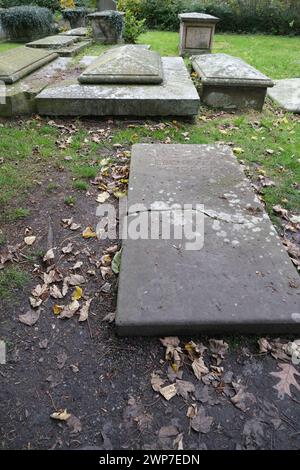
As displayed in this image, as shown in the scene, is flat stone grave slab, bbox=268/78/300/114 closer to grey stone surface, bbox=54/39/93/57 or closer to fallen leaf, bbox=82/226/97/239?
fallen leaf, bbox=82/226/97/239

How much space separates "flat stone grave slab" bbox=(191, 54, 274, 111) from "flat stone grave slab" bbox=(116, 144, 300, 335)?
2579 millimetres

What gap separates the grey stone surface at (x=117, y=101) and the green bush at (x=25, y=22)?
903 centimetres

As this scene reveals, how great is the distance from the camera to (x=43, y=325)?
2023 millimetres

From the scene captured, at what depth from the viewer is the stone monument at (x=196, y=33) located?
8312 millimetres

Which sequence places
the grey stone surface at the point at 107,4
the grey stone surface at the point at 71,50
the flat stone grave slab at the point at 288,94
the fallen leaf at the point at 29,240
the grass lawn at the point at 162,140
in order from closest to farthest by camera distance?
1. the fallen leaf at the point at 29,240
2. the grass lawn at the point at 162,140
3. the flat stone grave slab at the point at 288,94
4. the grey stone surface at the point at 71,50
5. the grey stone surface at the point at 107,4

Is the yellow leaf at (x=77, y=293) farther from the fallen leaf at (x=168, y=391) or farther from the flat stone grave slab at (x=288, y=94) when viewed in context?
the flat stone grave slab at (x=288, y=94)

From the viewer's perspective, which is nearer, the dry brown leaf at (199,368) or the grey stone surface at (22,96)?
the dry brown leaf at (199,368)

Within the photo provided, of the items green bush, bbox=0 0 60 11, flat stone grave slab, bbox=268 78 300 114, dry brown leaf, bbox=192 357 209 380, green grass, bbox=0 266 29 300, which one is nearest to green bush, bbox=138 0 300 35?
green bush, bbox=0 0 60 11

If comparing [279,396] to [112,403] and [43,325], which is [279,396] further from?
[43,325]

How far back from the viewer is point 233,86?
4.91 meters

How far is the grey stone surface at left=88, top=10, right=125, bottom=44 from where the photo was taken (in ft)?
29.3

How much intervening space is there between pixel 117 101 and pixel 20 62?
80.8 inches

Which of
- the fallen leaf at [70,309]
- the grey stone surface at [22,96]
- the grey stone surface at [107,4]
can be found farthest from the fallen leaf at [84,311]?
the grey stone surface at [107,4]
